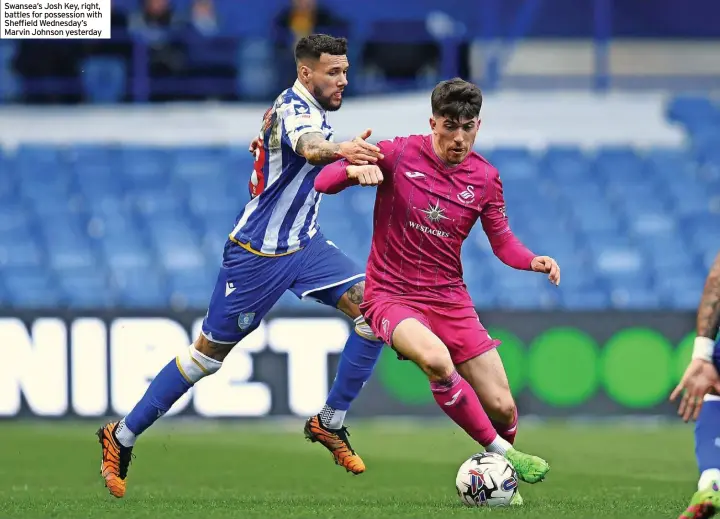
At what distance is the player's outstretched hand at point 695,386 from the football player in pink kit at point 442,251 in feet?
5.18

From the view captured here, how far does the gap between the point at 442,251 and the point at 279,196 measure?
100 cm

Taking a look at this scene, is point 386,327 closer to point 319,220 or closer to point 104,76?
point 319,220

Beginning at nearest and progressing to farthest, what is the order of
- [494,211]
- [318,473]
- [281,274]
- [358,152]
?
[358,152]
[494,211]
[281,274]
[318,473]

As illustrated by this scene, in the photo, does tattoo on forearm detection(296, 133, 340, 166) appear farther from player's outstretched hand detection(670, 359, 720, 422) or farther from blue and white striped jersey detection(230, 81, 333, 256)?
player's outstretched hand detection(670, 359, 720, 422)

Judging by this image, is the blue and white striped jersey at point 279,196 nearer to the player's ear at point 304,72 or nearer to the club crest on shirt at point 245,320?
the player's ear at point 304,72

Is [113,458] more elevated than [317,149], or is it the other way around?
[317,149]

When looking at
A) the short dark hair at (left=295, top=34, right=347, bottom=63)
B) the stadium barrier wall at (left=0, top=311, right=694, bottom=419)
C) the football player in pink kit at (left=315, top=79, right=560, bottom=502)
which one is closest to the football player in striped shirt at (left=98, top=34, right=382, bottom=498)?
the short dark hair at (left=295, top=34, right=347, bottom=63)

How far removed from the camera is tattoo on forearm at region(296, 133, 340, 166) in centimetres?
666

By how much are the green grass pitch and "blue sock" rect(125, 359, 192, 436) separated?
1.27ft

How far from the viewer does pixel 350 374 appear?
7738mm

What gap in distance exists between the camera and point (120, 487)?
24.0 ft

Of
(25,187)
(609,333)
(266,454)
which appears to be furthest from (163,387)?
(25,187)

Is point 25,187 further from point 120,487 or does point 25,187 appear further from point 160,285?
point 120,487

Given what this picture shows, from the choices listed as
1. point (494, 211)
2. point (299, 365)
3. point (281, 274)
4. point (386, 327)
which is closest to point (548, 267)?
point (494, 211)
